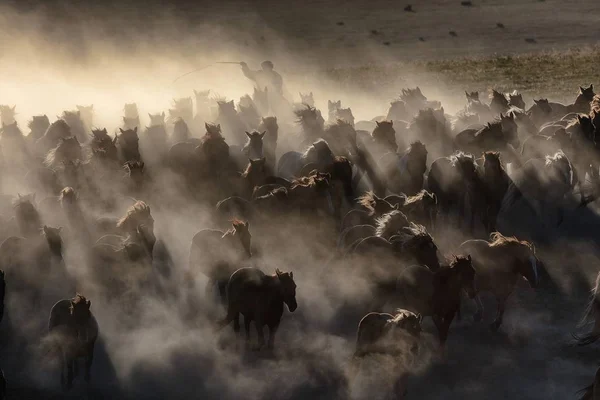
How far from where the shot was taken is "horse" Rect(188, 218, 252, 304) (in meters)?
14.5

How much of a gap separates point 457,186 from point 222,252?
525cm

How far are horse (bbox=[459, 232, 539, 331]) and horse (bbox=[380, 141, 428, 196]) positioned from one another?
374 centimetres

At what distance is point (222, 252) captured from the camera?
48.0 feet

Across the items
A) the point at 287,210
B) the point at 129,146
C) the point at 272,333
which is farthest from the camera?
the point at 129,146

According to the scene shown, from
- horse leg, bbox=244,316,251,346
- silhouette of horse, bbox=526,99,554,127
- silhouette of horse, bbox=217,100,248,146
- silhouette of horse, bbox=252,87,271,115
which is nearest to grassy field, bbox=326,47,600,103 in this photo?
silhouette of horse, bbox=252,87,271,115

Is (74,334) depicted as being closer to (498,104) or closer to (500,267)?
(500,267)

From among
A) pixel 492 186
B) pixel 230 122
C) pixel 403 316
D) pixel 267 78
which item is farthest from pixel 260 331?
pixel 267 78

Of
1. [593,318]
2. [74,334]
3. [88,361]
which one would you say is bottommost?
[88,361]

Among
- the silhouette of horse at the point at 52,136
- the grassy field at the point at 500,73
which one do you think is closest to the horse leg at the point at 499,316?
the silhouette of horse at the point at 52,136

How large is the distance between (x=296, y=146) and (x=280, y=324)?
24.4 feet

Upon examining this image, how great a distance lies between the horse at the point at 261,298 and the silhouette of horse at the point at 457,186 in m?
4.93

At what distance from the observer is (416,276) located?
1326 centimetres

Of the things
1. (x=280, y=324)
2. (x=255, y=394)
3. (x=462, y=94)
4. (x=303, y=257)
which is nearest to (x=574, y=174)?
(x=303, y=257)

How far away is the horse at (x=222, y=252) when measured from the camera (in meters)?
14.5
